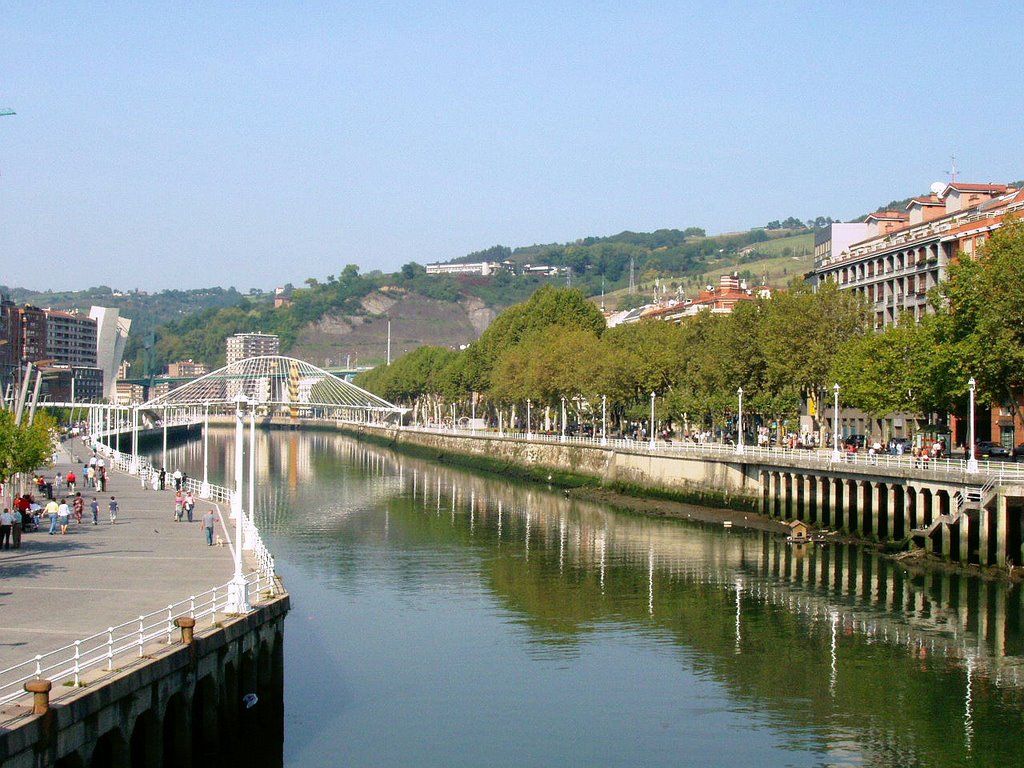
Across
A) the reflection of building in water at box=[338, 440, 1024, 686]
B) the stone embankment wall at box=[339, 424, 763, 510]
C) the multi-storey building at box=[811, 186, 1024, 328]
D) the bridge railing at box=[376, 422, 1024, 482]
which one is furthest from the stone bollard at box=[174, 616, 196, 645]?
the multi-storey building at box=[811, 186, 1024, 328]

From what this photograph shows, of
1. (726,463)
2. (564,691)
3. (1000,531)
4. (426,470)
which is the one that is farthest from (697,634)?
(426,470)

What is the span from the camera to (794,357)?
265 ft

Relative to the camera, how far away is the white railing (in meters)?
21.2

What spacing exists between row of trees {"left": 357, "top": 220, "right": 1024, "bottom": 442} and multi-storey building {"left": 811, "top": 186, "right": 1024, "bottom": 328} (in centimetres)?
603

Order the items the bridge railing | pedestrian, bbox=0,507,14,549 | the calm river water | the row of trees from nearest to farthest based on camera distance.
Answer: the calm river water < pedestrian, bbox=0,507,14,549 < the bridge railing < the row of trees

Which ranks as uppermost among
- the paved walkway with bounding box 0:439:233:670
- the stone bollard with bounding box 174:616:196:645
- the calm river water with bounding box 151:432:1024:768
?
the stone bollard with bounding box 174:616:196:645

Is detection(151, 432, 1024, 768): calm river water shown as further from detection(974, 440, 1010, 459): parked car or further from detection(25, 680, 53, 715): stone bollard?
detection(974, 440, 1010, 459): parked car

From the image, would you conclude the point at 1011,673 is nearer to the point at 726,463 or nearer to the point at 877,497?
the point at 877,497

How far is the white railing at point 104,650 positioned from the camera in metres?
21.2

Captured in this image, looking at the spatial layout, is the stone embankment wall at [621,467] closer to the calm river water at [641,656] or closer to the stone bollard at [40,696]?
the calm river water at [641,656]

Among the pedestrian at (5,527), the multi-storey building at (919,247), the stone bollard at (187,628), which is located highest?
the multi-storey building at (919,247)

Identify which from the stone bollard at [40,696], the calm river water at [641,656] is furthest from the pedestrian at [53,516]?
the stone bollard at [40,696]

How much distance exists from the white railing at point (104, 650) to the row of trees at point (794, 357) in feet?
132

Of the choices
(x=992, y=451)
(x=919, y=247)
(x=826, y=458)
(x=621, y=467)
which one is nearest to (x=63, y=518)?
(x=826, y=458)
